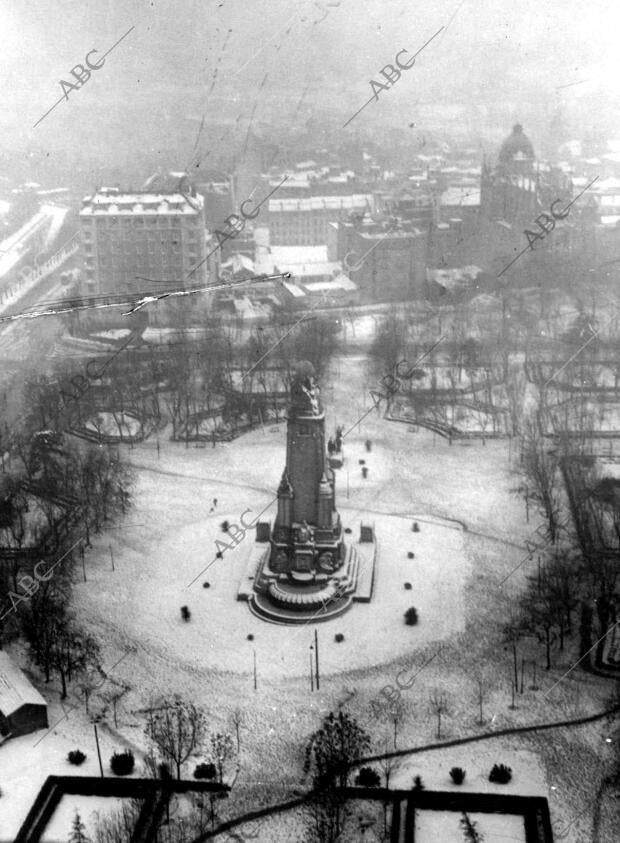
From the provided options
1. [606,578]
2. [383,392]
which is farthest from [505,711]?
[383,392]

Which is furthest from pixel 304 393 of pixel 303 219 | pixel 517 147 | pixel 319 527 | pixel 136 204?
pixel 303 219

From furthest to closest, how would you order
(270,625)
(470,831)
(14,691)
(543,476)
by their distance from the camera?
1. (543,476)
2. (270,625)
3. (14,691)
4. (470,831)

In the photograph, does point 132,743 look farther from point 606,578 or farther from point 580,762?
point 606,578

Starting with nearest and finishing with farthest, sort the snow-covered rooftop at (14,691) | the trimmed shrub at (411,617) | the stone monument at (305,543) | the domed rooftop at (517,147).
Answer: the snow-covered rooftop at (14,691)
the trimmed shrub at (411,617)
the stone monument at (305,543)
the domed rooftop at (517,147)

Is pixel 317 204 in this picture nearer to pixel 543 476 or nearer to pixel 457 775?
pixel 543 476

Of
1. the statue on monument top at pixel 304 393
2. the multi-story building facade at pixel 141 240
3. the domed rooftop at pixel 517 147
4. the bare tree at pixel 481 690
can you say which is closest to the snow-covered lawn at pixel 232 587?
the bare tree at pixel 481 690

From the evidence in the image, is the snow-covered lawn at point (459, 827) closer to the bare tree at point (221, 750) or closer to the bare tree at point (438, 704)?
the bare tree at point (438, 704)

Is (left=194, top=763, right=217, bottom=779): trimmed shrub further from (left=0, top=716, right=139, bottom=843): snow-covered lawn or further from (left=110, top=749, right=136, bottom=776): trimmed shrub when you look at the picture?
(left=0, top=716, right=139, bottom=843): snow-covered lawn
